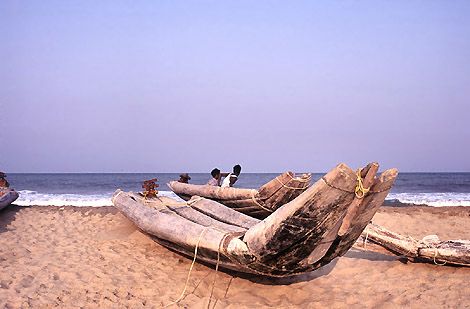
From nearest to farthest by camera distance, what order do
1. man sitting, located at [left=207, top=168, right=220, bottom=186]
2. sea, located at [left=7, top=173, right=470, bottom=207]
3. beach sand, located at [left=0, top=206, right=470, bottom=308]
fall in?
beach sand, located at [left=0, top=206, right=470, bottom=308]
man sitting, located at [left=207, top=168, right=220, bottom=186]
sea, located at [left=7, top=173, right=470, bottom=207]

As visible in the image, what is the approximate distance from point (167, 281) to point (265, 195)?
1.95 metres

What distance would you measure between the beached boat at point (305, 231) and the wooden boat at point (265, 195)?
181 cm

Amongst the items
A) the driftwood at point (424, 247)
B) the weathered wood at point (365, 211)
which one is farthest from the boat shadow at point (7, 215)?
the driftwood at point (424, 247)

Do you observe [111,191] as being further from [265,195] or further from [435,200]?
[265,195]

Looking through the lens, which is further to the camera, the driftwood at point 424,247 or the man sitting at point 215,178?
the man sitting at point 215,178

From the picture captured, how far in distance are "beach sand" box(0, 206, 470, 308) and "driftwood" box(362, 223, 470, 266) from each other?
136 millimetres

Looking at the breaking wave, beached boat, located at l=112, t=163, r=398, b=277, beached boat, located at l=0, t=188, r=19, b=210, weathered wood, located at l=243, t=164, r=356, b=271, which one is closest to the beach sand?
beached boat, located at l=112, t=163, r=398, b=277

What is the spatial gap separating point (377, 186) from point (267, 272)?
52.9 inches

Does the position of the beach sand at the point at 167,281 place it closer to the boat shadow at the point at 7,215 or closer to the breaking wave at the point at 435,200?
the boat shadow at the point at 7,215

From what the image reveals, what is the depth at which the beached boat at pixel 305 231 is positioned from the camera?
304 centimetres

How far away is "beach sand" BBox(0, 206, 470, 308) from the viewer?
4.30 m

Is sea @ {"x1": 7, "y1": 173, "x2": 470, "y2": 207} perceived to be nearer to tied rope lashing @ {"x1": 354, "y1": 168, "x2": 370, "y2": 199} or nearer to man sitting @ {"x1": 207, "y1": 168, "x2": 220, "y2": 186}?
man sitting @ {"x1": 207, "y1": 168, "x2": 220, "y2": 186}

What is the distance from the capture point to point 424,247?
5348 mm

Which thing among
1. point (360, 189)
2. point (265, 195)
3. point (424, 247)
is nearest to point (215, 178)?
point (265, 195)
